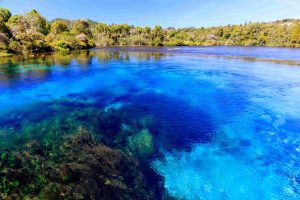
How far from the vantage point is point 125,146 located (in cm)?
828

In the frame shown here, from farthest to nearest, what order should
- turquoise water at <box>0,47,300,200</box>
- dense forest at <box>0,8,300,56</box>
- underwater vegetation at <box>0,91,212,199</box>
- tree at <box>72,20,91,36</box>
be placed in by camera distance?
tree at <box>72,20,91,36</box> → dense forest at <box>0,8,300,56</box> → turquoise water at <box>0,47,300,200</box> → underwater vegetation at <box>0,91,212,199</box>

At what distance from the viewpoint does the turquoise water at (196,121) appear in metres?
6.82

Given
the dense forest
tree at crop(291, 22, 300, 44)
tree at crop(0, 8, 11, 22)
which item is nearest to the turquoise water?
the dense forest

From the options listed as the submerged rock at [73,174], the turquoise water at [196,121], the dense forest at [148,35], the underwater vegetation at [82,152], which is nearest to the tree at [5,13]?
the dense forest at [148,35]

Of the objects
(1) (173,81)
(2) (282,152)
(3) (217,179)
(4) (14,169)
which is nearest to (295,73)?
(1) (173,81)

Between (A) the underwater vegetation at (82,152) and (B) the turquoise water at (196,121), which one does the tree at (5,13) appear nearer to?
(B) the turquoise water at (196,121)

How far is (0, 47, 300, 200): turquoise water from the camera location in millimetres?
6824

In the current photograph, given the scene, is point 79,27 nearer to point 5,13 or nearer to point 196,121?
point 5,13

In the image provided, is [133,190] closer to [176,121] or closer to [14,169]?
[14,169]

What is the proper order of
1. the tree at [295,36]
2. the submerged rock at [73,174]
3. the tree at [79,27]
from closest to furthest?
the submerged rock at [73,174] → the tree at [295,36] → the tree at [79,27]

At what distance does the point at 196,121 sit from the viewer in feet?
35.7

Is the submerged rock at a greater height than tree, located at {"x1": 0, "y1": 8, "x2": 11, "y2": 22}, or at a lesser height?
lesser

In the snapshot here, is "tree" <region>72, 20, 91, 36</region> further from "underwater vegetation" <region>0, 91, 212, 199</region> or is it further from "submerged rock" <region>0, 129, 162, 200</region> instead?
"submerged rock" <region>0, 129, 162, 200</region>

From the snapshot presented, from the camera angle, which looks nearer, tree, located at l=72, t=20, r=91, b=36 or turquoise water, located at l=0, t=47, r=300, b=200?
turquoise water, located at l=0, t=47, r=300, b=200
